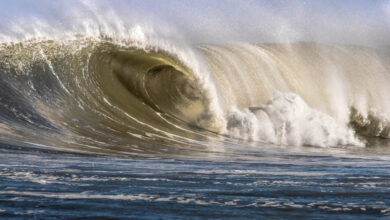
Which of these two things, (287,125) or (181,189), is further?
(287,125)

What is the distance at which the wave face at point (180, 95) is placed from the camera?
1155 centimetres

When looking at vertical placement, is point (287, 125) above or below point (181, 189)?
above

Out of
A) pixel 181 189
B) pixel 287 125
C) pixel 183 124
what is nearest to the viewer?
pixel 181 189

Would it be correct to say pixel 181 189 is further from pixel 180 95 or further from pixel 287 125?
pixel 180 95

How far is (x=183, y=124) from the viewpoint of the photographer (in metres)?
14.7

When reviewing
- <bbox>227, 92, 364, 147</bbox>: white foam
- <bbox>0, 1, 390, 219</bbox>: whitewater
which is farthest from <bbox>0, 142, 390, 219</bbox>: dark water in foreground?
<bbox>227, 92, 364, 147</bbox>: white foam

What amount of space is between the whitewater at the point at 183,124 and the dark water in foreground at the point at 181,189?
0.01 metres

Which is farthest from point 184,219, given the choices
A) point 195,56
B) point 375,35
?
point 375,35

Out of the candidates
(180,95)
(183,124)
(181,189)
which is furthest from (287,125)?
(181,189)

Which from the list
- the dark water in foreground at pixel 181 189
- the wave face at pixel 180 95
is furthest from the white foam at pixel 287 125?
the dark water in foreground at pixel 181 189

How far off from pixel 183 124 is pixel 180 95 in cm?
168

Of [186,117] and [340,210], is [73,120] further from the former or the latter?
[340,210]

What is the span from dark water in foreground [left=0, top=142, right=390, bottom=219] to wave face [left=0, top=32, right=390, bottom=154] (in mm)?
2355

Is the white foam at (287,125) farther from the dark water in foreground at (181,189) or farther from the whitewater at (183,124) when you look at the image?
the dark water in foreground at (181,189)
